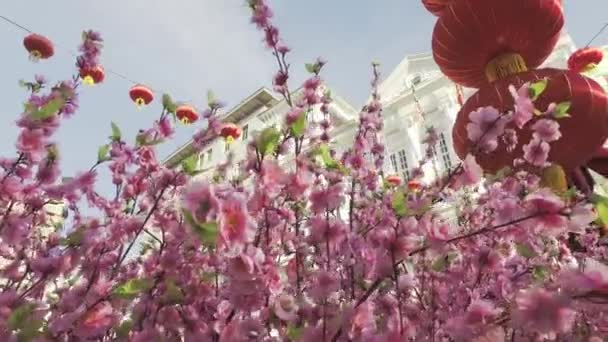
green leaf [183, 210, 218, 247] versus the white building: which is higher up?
the white building

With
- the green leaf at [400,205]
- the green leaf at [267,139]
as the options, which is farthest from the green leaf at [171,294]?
the green leaf at [400,205]

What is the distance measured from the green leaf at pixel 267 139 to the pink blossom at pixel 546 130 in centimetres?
137

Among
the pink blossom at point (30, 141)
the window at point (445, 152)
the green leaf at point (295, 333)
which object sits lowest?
the green leaf at point (295, 333)

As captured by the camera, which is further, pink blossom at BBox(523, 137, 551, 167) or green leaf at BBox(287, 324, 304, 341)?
pink blossom at BBox(523, 137, 551, 167)

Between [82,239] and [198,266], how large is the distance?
1.76ft

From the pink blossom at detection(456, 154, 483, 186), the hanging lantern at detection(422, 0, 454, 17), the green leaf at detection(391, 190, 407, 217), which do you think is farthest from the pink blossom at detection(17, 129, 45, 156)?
the hanging lantern at detection(422, 0, 454, 17)

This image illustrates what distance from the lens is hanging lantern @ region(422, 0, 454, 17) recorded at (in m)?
5.25

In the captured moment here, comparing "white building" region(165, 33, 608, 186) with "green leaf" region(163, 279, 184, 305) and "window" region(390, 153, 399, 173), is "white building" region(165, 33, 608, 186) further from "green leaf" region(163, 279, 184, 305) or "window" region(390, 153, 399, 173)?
"green leaf" region(163, 279, 184, 305)

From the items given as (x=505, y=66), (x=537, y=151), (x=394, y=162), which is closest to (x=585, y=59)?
A: (x=505, y=66)

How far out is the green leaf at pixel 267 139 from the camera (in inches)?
62.3

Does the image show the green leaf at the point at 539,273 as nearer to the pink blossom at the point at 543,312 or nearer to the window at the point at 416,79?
the pink blossom at the point at 543,312

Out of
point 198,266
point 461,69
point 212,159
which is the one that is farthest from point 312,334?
point 212,159

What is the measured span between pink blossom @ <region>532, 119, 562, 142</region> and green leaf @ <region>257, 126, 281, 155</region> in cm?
137

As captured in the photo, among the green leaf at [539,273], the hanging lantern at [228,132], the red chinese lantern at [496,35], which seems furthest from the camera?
the red chinese lantern at [496,35]
